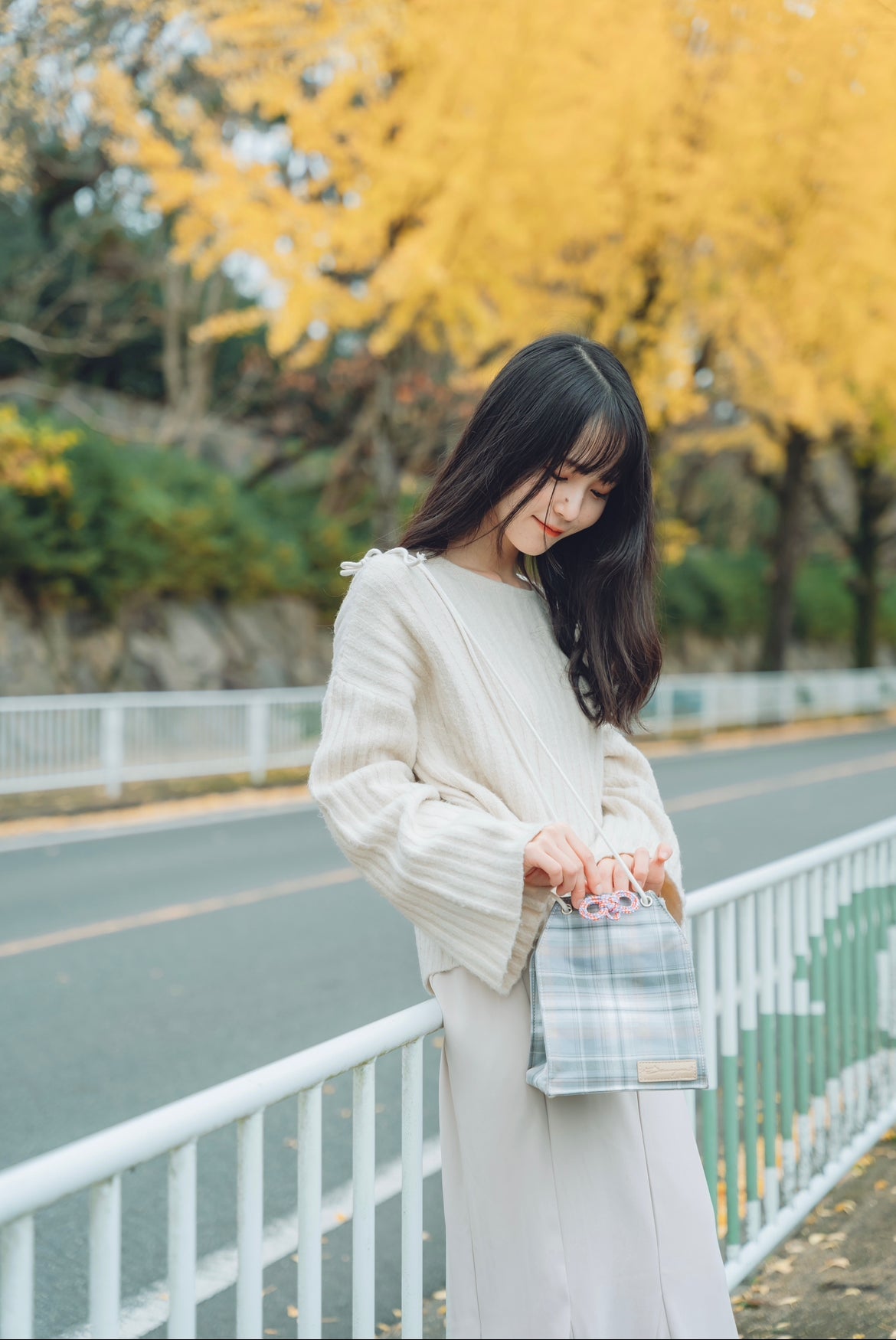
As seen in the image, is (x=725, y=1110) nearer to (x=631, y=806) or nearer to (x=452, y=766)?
(x=631, y=806)

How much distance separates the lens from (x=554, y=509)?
186cm

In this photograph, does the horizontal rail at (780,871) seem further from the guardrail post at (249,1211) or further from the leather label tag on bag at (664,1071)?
the guardrail post at (249,1211)

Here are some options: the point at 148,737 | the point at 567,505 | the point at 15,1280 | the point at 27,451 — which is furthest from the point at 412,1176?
the point at 27,451

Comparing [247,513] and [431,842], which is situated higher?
[247,513]

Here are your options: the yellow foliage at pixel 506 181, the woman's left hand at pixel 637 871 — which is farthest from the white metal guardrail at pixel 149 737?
the woman's left hand at pixel 637 871

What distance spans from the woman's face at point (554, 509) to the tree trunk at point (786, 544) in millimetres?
21280

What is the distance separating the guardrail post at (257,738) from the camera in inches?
525

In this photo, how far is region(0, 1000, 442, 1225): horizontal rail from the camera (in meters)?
→ 1.28

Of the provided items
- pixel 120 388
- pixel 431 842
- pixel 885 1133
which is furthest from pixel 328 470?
pixel 431 842

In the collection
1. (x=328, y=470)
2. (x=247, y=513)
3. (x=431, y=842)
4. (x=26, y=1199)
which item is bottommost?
(x=26, y=1199)

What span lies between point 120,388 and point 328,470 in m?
3.99

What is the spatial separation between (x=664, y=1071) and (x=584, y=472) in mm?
851

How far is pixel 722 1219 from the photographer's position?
10.5 feet

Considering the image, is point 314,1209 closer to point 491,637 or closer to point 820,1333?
point 491,637
